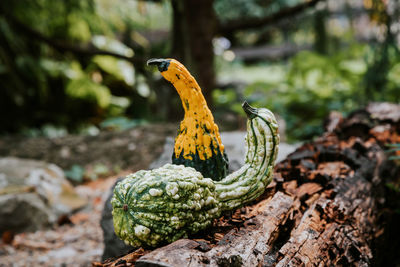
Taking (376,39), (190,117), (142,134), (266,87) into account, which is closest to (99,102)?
(142,134)

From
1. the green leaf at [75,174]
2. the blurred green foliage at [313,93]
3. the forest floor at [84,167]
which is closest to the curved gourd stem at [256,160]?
the forest floor at [84,167]

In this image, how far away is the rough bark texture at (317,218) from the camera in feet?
4.04

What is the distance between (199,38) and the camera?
4645 mm

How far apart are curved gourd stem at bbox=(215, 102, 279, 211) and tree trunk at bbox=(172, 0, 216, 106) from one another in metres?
2.95

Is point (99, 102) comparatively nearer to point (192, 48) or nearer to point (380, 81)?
point (192, 48)

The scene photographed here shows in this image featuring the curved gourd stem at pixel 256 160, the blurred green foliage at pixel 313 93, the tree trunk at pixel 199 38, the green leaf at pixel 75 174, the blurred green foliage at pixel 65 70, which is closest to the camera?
the curved gourd stem at pixel 256 160

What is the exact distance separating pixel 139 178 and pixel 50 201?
8.24 feet

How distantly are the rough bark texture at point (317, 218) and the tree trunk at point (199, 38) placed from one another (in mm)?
2391

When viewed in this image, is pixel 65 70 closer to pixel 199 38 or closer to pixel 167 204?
pixel 199 38

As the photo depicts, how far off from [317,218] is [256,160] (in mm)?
391

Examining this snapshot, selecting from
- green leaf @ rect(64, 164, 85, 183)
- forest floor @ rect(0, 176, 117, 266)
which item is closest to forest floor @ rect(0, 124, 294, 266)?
forest floor @ rect(0, 176, 117, 266)

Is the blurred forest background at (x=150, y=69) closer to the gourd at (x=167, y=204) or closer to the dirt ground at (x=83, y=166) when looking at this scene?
the dirt ground at (x=83, y=166)

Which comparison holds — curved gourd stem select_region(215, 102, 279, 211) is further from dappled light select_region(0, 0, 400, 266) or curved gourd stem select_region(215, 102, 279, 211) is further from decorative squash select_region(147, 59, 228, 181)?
decorative squash select_region(147, 59, 228, 181)

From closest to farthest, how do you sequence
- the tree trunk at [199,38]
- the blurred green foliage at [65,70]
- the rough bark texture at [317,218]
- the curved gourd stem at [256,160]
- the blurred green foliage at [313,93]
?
1. the rough bark texture at [317,218]
2. the curved gourd stem at [256,160]
3. the tree trunk at [199,38]
4. the blurred green foliage at [313,93]
5. the blurred green foliage at [65,70]
